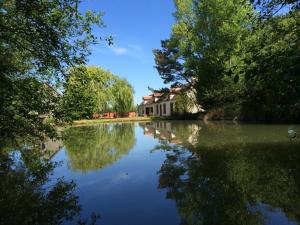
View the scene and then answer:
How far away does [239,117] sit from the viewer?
1155 inches

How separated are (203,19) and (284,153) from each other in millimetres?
27248

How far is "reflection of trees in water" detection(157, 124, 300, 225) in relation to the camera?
4609 millimetres

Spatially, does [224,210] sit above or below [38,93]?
below

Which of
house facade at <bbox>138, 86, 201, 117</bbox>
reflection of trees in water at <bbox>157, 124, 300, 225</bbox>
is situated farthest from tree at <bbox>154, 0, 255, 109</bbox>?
reflection of trees in water at <bbox>157, 124, 300, 225</bbox>

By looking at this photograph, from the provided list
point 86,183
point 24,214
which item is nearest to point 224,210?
point 24,214

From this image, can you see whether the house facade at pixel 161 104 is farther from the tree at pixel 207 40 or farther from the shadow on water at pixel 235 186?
the shadow on water at pixel 235 186

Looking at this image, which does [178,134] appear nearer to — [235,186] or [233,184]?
[233,184]

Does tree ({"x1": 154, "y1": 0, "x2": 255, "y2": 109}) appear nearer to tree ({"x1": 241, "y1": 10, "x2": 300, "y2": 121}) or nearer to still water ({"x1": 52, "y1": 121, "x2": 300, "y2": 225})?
still water ({"x1": 52, "y1": 121, "x2": 300, "y2": 225})

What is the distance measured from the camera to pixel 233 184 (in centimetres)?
616

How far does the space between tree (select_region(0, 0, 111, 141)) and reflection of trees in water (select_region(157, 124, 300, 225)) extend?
3.02 meters

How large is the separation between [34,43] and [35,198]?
2791mm

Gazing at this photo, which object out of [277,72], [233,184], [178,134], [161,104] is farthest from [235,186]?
[161,104]

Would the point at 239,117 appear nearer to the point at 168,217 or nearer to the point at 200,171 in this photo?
the point at 200,171

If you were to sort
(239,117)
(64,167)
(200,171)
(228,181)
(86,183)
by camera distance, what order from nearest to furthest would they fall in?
(228,181), (86,183), (200,171), (64,167), (239,117)
